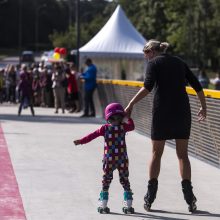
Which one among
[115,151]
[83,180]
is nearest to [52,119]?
[83,180]

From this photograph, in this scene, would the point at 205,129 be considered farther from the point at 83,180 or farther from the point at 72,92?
the point at 72,92

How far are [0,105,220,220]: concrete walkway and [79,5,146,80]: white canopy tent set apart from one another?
1296 cm

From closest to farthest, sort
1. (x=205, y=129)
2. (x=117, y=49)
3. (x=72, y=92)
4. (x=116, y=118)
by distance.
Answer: (x=116, y=118) → (x=205, y=129) → (x=72, y=92) → (x=117, y=49)

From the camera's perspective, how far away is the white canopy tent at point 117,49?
30594 mm

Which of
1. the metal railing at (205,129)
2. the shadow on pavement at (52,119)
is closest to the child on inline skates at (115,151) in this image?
the metal railing at (205,129)

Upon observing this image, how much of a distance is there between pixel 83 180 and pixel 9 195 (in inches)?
60.5

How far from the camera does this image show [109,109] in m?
8.22

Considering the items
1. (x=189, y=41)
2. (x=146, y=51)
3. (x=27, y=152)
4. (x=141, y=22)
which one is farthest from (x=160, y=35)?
(x=146, y=51)

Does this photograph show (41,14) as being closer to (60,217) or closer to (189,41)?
(189,41)

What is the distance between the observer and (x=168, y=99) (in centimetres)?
848

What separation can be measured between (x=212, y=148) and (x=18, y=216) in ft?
16.5

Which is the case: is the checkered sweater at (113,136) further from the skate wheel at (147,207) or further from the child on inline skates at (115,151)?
the skate wheel at (147,207)

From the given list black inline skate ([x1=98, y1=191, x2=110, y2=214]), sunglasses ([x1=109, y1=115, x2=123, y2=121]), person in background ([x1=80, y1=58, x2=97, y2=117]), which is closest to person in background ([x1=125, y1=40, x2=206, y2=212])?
sunglasses ([x1=109, y1=115, x2=123, y2=121])

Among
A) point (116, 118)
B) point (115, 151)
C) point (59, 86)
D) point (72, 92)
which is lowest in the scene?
point (72, 92)
